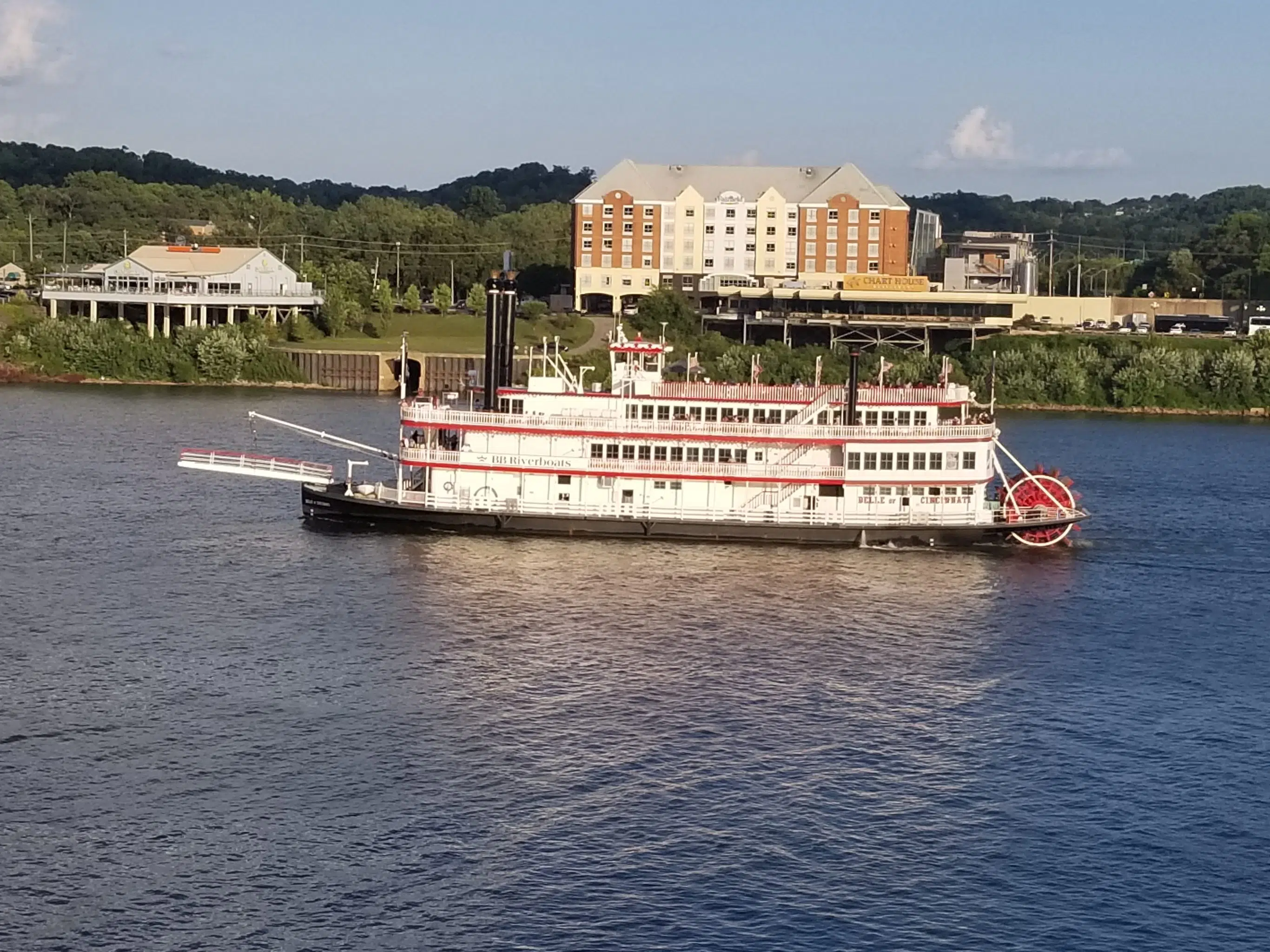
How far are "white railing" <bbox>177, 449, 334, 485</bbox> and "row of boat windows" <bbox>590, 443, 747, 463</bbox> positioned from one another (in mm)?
12039

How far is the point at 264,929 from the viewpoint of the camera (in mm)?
32844

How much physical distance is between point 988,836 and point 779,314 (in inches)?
4349

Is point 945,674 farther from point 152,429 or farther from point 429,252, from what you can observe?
point 429,252

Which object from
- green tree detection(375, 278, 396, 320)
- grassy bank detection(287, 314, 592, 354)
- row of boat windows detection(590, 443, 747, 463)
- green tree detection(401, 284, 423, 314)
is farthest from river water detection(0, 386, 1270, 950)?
green tree detection(401, 284, 423, 314)

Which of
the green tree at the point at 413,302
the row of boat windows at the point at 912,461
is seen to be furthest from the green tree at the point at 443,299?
the row of boat windows at the point at 912,461

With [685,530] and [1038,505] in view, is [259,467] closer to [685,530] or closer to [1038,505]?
[685,530]

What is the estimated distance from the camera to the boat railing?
68188 mm

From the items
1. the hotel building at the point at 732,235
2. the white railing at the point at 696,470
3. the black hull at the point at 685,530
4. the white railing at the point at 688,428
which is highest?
the hotel building at the point at 732,235

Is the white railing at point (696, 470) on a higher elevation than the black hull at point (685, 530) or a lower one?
higher

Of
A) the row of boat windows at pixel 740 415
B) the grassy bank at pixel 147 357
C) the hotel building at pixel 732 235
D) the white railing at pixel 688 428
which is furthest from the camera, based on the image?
the hotel building at pixel 732 235

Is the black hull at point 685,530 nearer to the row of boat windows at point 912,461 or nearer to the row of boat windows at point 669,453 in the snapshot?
the row of boat windows at point 912,461

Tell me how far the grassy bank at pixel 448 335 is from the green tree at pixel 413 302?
2.42m

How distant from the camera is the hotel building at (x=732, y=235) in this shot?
506ft

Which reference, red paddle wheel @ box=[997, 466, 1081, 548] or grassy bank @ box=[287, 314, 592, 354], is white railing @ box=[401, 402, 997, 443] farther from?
grassy bank @ box=[287, 314, 592, 354]
